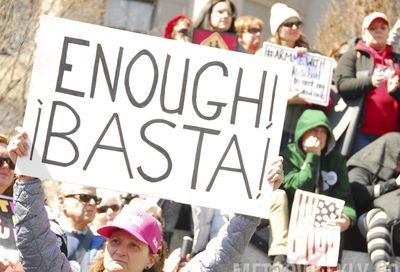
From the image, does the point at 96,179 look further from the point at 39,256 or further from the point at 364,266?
the point at 364,266

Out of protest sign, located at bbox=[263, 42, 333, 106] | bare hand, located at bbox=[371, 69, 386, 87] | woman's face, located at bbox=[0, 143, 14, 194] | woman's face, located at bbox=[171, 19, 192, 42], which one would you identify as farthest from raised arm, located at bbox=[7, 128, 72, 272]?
woman's face, located at bbox=[171, 19, 192, 42]

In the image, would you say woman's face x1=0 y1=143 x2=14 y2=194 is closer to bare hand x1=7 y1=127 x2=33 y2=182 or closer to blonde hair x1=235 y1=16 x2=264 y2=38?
bare hand x1=7 y1=127 x2=33 y2=182

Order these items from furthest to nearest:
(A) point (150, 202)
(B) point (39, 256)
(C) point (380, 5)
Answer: (C) point (380, 5)
(A) point (150, 202)
(B) point (39, 256)

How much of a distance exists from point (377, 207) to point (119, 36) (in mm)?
3940

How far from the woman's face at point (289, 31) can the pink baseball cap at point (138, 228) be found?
452 cm

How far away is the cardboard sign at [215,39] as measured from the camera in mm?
11055

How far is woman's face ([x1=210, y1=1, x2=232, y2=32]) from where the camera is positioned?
442 inches

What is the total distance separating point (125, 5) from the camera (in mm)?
25391

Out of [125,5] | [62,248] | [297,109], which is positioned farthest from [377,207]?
[125,5]

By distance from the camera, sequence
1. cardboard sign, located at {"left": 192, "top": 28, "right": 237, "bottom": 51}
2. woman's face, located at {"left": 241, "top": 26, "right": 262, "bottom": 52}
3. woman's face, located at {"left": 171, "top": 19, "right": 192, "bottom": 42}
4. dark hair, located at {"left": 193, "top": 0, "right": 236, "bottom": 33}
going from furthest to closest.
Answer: woman's face, located at {"left": 241, "top": 26, "right": 262, "bottom": 52}
dark hair, located at {"left": 193, "top": 0, "right": 236, "bottom": 33}
woman's face, located at {"left": 171, "top": 19, "right": 192, "bottom": 42}
cardboard sign, located at {"left": 192, "top": 28, "right": 237, "bottom": 51}

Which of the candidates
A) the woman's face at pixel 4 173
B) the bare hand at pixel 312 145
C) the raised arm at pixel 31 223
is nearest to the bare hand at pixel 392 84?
the bare hand at pixel 312 145

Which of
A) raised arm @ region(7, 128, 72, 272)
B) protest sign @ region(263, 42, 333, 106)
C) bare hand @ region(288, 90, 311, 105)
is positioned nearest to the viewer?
raised arm @ region(7, 128, 72, 272)

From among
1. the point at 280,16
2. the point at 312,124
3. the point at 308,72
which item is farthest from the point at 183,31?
the point at 312,124

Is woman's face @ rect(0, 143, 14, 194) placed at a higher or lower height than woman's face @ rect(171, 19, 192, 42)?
lower
